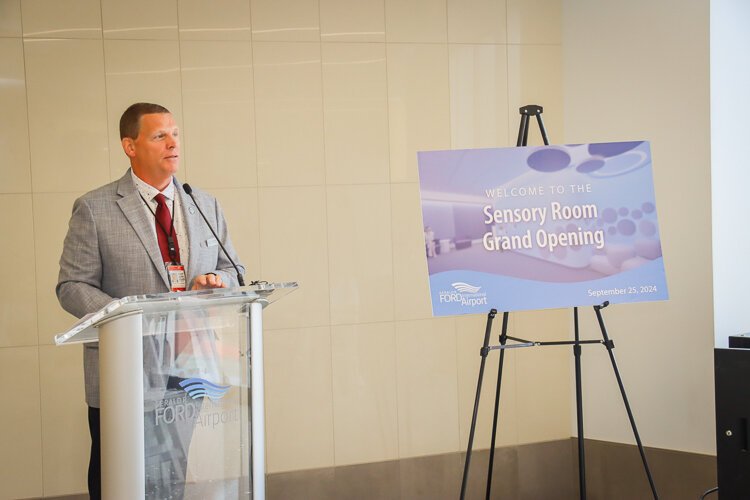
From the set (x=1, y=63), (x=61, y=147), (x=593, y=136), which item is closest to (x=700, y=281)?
(x=593, y=136)

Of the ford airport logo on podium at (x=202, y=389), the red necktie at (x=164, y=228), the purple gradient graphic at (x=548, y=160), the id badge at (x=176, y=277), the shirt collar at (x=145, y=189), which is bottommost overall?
the ford airport logo on podium at (x=202, y=389)

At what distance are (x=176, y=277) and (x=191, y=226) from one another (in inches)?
8.2

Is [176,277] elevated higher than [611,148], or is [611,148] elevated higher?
[611,148]

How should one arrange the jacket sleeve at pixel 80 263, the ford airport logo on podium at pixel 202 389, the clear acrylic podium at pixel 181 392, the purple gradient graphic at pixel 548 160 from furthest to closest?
the purple gradient graphic at pixel 548 160, the jacket sleeve at pixel 80 263, the ford airport logo on podium at pixel 202 389, the clear acrylic podium at pixel 181 392

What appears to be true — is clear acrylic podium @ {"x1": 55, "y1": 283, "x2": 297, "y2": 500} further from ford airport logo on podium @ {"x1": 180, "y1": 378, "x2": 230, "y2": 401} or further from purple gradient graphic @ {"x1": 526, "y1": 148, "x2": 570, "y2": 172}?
purple gradient graphic @ {"x1": 526, "y1": 148, "x2": 570, "y2": 172}

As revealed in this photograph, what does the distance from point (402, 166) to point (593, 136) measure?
1.09 meters

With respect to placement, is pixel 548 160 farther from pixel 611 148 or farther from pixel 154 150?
pixel 154 150

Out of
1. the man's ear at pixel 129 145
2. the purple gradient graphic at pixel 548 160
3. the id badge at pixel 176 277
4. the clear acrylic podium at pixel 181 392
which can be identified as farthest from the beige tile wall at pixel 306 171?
the clear acrylic podium at pixel 181 392

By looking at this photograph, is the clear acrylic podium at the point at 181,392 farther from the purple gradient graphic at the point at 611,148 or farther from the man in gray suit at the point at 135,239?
the purple gradient graphic at the point at 611,148

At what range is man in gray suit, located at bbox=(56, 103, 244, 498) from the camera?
9.09 ft

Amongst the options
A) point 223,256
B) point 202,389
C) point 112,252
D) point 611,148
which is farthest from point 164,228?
point 611,148

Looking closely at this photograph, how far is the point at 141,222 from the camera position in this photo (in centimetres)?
286

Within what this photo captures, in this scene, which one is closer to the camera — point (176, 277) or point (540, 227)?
point (176, 277)

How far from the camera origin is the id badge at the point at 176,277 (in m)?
2.83
